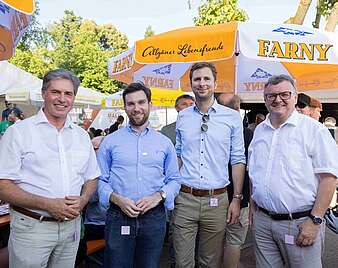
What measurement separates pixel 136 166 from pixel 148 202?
28 cm

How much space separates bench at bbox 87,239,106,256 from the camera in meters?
4.03

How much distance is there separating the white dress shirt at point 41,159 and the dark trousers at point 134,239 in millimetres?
440

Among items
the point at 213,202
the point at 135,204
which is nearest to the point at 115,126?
the point at 213,202

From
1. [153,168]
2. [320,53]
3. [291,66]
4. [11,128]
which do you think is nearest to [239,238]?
[153,168]

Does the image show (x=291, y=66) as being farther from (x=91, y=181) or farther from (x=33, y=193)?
(x=33, y=193)

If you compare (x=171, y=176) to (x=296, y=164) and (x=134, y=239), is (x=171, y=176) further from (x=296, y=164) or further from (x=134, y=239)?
(x=296, y=164)

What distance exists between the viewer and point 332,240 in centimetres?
602

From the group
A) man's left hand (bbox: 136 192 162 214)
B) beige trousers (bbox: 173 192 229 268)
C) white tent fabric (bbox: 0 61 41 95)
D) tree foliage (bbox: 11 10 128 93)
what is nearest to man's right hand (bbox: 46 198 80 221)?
man's left hand (bbox: 136 192 162 214)

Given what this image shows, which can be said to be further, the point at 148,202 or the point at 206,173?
the point at 206,173

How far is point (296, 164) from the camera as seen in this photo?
283 centimetres

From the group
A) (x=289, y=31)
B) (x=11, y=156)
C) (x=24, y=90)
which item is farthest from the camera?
(x=24, y=90)

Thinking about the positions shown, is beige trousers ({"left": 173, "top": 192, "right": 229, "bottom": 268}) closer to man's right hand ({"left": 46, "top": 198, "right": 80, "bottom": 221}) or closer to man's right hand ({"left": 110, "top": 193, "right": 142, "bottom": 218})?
man's right hand ({"left": 110, "top": 193, "right": 142, "bottom": 218})

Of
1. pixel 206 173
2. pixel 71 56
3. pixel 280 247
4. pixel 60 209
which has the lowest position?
pixel 280 247

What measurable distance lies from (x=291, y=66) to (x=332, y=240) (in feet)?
9.49
